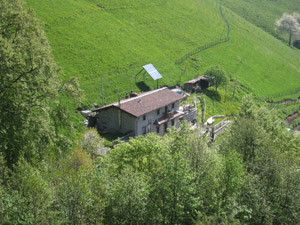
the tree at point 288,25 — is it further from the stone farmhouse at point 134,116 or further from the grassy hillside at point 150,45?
the stone farmhouse at point 134,116

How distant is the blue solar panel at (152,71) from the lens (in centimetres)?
7646

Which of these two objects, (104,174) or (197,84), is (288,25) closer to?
(197,84)

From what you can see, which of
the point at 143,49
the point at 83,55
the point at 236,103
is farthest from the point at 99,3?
the point at 236,103

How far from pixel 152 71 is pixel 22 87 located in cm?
4643

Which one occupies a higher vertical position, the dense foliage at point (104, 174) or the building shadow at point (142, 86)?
the dense foliage at point (104, 174)

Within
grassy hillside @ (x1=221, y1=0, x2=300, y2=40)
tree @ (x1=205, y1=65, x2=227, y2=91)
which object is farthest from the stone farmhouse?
grassy hillside @ (x1=221, y1=0, x2=300, y2=40)

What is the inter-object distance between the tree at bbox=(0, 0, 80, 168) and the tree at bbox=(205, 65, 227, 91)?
5448 cm

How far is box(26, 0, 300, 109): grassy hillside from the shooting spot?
74.1 meters

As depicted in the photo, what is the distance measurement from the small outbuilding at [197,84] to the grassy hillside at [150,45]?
251cm

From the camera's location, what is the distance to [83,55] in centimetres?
7538

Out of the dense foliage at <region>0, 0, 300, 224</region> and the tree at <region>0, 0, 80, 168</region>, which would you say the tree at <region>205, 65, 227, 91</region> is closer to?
the dense foliage at <region>0, 0, 300, 224</region>

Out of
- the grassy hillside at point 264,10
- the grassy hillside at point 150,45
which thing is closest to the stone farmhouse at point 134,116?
the grassy hillside at point 150,45

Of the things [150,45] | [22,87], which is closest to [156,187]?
[22,87]

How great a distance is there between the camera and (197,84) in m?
85.3
